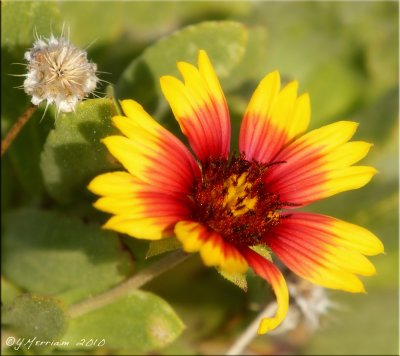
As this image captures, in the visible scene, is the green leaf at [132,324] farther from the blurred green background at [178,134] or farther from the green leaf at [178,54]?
the green leaf at [178,54]

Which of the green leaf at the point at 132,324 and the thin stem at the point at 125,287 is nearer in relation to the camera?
the thin stem at the point at 125,287

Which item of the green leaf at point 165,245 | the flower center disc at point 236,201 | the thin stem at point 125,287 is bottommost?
the thin stem at point 125,287

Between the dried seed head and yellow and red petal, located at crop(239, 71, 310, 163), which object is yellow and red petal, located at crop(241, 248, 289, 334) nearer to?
yellow and red petal, located at crop(239, 71, 310, 163)

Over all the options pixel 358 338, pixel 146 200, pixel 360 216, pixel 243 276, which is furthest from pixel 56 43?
pixel 358 338

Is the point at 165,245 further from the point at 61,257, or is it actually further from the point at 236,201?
the point at 61,257

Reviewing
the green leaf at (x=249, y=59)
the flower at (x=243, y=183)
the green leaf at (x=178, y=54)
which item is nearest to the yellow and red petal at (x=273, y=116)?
the flower at (x=243, y=183)

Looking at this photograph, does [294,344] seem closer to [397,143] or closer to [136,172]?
[397,143]

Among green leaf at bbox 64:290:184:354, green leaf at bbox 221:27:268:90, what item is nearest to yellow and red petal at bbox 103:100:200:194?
green leaf at bbox 64:290:184:354
